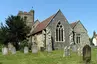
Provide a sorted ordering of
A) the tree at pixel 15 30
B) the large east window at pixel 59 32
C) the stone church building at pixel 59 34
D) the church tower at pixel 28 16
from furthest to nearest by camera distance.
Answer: the church tower at pixel 28 16 → the tree at pixel 15 30 → the large east window at pixel 59 32 → the stone church building at pixel 59 34

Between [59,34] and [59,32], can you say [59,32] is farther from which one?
[59,34]

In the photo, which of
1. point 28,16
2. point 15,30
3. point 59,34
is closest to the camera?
point 59,34

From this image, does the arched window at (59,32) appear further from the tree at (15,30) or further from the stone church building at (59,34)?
the tree at (15,30)

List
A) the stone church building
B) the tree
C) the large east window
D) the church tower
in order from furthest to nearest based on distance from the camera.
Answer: the church tower < the tree < the large east window < the stone church building

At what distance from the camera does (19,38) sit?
4512 cm

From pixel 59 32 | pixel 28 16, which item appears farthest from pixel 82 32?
pixel 28 16

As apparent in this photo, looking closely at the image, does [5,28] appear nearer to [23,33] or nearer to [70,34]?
[23,33]

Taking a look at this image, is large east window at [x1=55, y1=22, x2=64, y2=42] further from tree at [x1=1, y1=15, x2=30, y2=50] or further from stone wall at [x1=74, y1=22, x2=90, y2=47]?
tree at [x1=1, y1=15, x2=30, y2=50]

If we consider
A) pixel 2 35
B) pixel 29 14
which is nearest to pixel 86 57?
pixel 2 35

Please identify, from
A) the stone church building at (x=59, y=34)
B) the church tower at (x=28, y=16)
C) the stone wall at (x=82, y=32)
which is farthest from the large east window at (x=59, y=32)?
the church tower at (x=28, y=16)

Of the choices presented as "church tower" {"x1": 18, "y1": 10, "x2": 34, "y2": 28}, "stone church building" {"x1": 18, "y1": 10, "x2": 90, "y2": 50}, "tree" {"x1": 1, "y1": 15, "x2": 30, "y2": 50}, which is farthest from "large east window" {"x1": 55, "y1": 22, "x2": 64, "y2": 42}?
"church tower" {"x1": 18, "y1": 10, "x2": 34, "y2": 28}

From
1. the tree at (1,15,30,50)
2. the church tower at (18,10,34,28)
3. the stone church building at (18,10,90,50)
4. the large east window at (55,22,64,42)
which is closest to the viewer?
the stone church building at (18,10,90,50)

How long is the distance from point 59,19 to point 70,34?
3742 mm

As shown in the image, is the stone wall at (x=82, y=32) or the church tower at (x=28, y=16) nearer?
the stone wall at (x=82, y=32)
